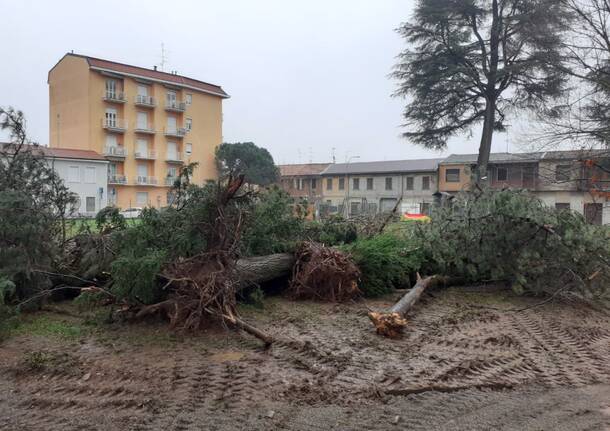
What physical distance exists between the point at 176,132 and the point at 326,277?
45.7m

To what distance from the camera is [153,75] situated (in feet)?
156

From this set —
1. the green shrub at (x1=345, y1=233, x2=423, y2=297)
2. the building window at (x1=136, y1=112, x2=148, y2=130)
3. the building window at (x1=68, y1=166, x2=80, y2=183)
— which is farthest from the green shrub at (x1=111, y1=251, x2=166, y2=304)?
the building window at (x1=136, y1=112, x2=148, y2=130)

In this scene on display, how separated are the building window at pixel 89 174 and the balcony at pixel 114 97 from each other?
837cm

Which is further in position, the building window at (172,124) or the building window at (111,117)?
the building window at (172,124)

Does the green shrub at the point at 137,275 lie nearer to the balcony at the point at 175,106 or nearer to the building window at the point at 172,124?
the balcony at the point at 175,106

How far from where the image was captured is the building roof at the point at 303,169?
175 feet

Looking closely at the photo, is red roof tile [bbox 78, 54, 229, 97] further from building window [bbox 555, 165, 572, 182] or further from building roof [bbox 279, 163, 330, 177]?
building window [bbox 555, 165, 572, 182]

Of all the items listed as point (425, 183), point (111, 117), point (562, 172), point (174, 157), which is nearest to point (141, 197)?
point (174, 157)

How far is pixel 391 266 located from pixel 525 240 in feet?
6.66

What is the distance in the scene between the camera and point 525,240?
7203 mm

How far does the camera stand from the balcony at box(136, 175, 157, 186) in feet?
152

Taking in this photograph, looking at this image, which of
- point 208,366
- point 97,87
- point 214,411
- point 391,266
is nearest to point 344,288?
point 391,266

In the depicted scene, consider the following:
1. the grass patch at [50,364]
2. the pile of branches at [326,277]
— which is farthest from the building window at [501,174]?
the grass patch at [50,364]

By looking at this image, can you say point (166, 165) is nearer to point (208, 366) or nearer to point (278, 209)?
point (278, 209)
